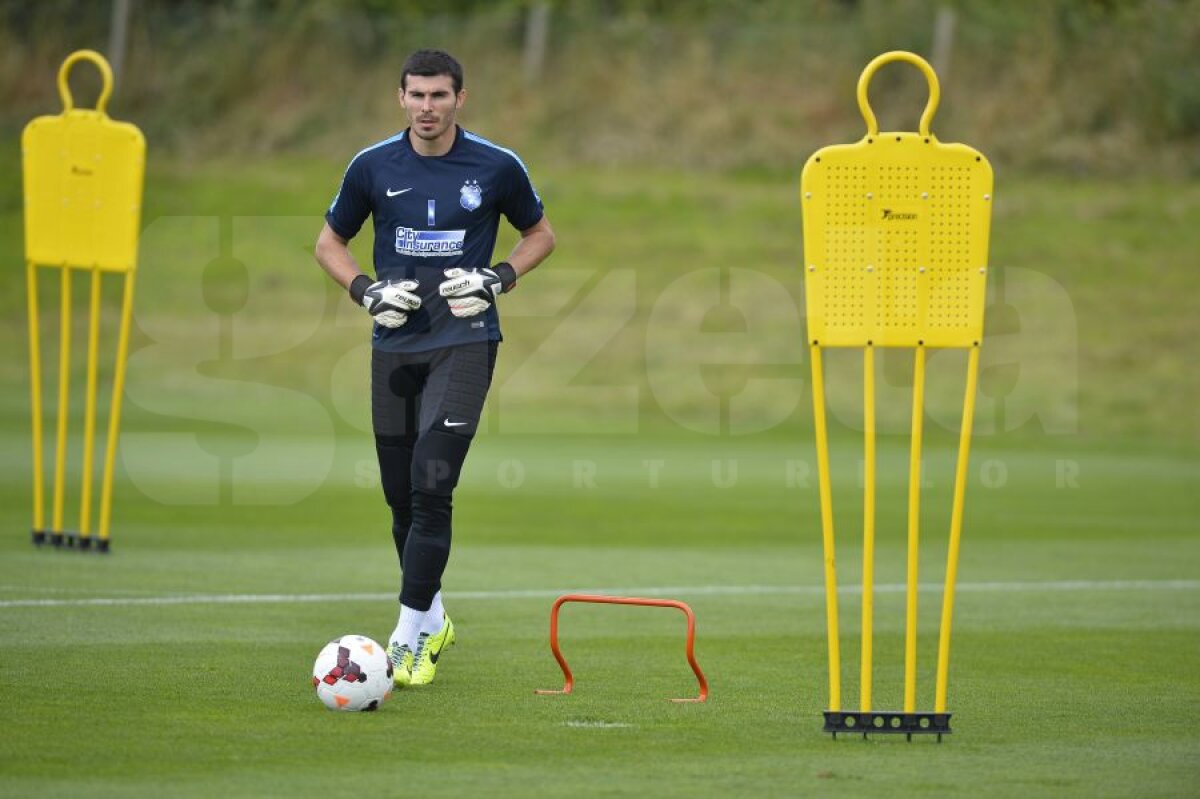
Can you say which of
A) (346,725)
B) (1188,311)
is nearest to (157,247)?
(1188,311)

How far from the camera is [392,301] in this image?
27.9 feet

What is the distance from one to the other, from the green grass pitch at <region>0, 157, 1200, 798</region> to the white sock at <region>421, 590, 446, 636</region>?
24cm

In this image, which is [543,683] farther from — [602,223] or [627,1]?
[627,1]

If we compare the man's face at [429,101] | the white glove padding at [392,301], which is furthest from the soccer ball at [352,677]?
the man's face at [429,101]

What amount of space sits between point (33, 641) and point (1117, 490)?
42.0 feet

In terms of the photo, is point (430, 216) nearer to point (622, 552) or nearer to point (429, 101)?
point (429, 101)

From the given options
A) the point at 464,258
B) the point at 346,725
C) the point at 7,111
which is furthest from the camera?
the point at 7,111

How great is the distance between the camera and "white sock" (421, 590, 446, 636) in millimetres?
8695

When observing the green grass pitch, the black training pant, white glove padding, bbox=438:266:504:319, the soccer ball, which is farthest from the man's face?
the green grass pitch

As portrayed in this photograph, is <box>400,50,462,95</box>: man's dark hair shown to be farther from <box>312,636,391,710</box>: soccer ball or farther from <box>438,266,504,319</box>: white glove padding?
<box>312,636,391,710</box>: soccer ball

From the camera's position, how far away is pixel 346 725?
24.3ft

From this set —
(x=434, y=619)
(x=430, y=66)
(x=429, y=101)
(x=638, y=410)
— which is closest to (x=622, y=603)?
(x=434, y=619)

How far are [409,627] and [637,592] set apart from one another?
354 centimetres

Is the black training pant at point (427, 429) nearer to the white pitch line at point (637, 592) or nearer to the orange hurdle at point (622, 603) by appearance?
the orange hurdle at point (622, 603)
